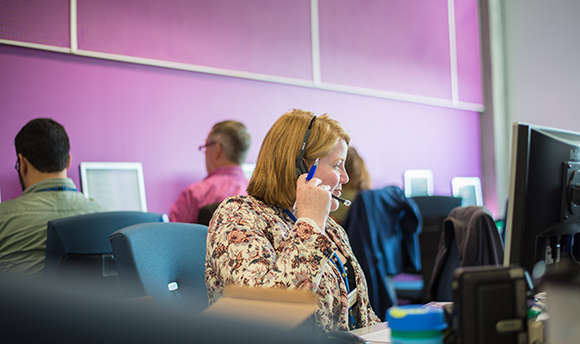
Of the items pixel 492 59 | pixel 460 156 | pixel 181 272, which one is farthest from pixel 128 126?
pixel 492 59

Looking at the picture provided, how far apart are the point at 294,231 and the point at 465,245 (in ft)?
3.13

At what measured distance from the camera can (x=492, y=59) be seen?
595cm

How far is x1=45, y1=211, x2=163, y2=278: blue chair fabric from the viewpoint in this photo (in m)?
1.96

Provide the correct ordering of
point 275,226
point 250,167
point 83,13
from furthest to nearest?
point 250,167
point 83,13
point 275,226

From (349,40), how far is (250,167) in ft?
5.41

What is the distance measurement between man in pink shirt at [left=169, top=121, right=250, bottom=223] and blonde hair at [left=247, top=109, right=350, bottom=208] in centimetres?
158

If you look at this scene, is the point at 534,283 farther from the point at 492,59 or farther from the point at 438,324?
the point at 492,59

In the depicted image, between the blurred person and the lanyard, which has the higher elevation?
the blurred person

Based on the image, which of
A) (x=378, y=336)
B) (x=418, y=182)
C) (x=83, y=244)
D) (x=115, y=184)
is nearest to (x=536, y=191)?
(x=378, y=336)

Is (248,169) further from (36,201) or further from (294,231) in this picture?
(294,231)

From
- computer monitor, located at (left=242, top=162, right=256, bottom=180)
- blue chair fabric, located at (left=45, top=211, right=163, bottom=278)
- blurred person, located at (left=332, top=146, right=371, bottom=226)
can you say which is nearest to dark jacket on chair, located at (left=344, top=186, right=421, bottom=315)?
blurred person, located at (left=332, top=146, right=371, bottom=226)

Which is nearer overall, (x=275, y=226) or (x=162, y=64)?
(x=275, y=226)

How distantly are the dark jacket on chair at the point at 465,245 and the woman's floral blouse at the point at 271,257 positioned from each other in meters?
0.68

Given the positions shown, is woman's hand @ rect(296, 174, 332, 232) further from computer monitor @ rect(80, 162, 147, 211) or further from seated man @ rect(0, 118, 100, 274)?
computer monitor @ rect(80, 162, 147, 211)
